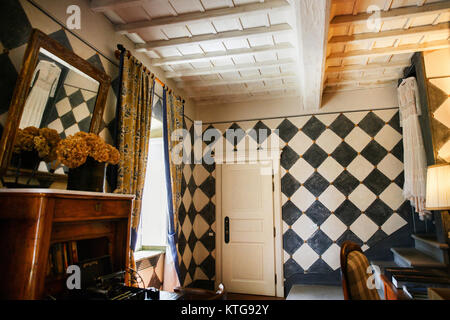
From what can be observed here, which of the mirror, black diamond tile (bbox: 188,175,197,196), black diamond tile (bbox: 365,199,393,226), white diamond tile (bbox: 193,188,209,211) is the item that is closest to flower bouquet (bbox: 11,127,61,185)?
the mirror

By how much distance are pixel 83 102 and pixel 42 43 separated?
1.54ft

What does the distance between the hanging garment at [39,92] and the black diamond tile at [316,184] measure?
327 cm

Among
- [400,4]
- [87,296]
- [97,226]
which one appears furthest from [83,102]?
[400,4]

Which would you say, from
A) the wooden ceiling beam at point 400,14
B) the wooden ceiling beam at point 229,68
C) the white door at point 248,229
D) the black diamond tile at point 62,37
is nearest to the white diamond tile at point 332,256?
the white door at point 248,229

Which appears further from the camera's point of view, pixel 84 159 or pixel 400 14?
pixel 400 14

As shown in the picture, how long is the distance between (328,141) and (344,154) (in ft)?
0.93

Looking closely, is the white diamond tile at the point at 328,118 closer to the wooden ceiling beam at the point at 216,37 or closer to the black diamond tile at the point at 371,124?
the black diamond tile at the point at 371,124

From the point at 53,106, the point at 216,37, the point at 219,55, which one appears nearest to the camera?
the point at 53,106

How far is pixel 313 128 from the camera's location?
13.3 feet

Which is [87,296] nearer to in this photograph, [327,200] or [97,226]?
[97,226]

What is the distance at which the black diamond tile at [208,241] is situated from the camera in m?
4.21

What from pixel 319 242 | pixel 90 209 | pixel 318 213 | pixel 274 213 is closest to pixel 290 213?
pixel 274 213

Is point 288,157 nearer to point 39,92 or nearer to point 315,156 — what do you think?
point 315,156
